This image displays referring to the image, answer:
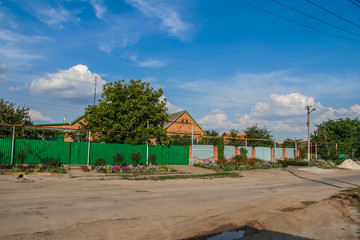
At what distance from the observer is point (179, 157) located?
2495cm

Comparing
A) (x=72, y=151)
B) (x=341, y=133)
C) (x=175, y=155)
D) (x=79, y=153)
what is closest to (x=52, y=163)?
(x=72, y=151)

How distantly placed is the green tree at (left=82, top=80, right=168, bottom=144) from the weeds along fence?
977mm

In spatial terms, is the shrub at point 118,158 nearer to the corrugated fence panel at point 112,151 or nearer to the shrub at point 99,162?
the shrub at point 99,162

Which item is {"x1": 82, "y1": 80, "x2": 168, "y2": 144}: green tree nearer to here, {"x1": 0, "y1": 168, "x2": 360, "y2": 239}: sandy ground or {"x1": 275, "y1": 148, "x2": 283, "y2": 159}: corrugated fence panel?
{"x1": 0, "y1": 168, "x2": 360, "y2": 239}: sandy ground

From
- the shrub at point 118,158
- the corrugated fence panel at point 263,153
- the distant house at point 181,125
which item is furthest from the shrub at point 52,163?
the distant house at point 181,125

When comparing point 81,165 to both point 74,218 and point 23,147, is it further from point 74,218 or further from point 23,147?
point 74,218

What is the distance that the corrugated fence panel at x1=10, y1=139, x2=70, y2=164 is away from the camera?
57.0ft

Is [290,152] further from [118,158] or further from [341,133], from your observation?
[118,158]

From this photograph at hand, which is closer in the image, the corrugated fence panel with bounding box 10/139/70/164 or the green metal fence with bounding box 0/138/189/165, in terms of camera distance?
the green metal fence with bounding box 0/138/189/165

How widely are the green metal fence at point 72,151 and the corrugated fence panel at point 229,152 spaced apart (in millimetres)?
6075

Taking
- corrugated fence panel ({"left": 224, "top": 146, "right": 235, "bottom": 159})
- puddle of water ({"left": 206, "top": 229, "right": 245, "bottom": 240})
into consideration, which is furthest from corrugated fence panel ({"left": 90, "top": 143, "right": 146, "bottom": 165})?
puddle of water ({"left": 206, "top": 229, "right": 245, "bottom": 240})

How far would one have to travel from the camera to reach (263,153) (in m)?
32.0

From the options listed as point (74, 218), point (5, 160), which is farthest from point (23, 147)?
point (74, 218)

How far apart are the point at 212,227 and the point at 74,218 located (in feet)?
10.9
